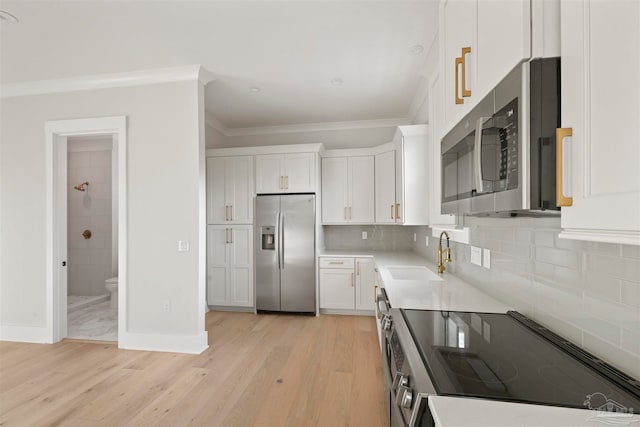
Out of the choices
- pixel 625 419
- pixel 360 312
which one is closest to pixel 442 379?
pixel 625 419

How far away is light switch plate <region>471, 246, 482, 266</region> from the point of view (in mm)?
1853

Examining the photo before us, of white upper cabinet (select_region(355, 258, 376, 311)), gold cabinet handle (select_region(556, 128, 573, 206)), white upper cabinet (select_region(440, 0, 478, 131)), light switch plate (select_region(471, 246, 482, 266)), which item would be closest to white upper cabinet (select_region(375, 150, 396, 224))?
white upper cabinet (select_region(355, 258, 376, 311))

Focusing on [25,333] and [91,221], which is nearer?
[25,333]

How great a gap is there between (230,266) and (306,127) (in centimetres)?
241

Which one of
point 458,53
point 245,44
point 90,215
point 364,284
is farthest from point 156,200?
point 90,215

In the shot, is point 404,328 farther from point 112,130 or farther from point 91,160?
point 91,160

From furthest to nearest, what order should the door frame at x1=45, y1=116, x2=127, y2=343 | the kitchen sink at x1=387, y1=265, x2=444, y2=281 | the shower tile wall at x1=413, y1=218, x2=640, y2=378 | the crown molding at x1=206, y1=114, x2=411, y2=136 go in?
the crown molding at x1=206, y1=114, x2=411, y2=136
the door frame at x1=45, y1=116, x2=127, y2=343
the kitchen sink at x1=387, y1=265, x2=444, y2=281
the shower tile wall at x1=413, y1=218, x2=640, y2=378

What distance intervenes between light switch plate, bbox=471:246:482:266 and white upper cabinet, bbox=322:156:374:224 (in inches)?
88.7

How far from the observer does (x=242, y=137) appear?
16.3 feet

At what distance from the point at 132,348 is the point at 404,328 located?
9.74 feet

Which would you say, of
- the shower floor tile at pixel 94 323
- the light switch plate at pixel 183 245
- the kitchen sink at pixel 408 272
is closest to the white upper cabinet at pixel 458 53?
the kitchen sink at pixel 408 272

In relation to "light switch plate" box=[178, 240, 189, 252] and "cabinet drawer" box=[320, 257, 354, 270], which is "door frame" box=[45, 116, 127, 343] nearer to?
"light switch plate" box=[178, 240, 189, 252]

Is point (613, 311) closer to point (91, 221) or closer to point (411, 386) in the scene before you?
point (411, 386)

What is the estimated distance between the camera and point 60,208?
326 centimetres
